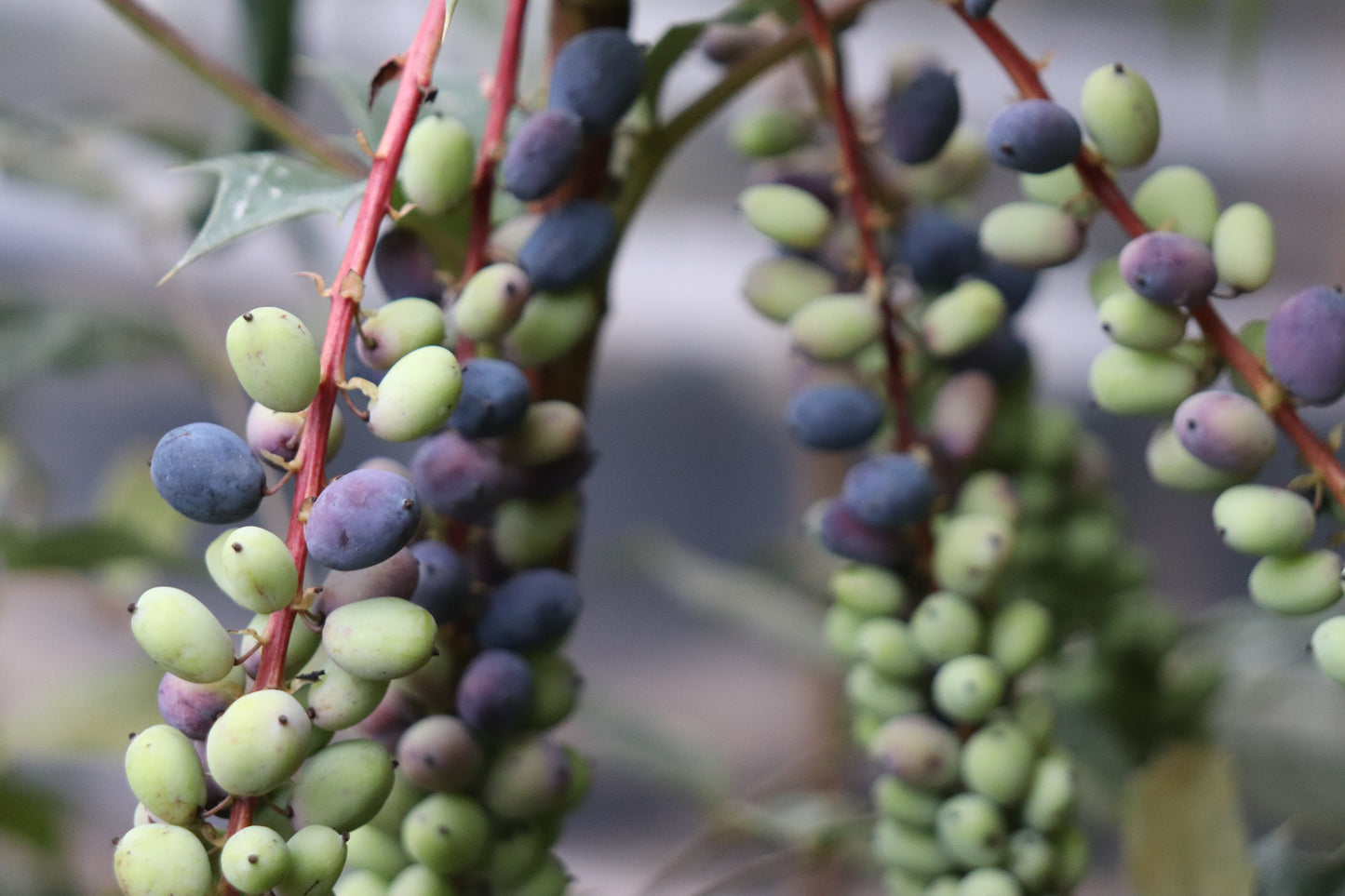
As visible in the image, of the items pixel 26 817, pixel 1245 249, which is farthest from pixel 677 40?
pixel 26 817

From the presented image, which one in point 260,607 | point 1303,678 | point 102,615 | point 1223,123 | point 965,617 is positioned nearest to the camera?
point 260,607

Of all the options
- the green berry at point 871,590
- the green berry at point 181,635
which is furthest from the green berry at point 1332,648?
the green berry at point 181,635

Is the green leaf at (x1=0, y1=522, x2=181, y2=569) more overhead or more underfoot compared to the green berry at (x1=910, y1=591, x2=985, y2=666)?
more overhead

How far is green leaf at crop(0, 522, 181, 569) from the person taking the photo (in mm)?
462

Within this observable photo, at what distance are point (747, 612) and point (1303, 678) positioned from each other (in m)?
0.26

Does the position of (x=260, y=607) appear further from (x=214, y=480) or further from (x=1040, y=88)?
(x=1040, y=88)

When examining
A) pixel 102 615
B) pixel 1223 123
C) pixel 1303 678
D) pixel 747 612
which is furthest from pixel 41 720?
pixel 1223 123

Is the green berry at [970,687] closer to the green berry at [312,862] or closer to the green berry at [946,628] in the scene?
the green berry at [946,628]

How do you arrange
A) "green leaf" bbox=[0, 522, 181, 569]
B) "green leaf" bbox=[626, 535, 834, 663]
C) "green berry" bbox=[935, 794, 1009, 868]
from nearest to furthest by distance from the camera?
"green berry" bbox=[935, 794, 1009, 868]
"green leaf" bbox=[0, 522, 181, 569]
"green leaf" bbox=[626, 535, 834, 663]

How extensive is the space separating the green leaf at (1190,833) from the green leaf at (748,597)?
0.23 meters

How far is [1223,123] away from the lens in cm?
102

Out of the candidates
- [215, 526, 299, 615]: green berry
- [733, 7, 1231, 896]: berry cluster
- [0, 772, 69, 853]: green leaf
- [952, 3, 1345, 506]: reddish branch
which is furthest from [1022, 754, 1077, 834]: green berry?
[0, 772, 69, 853]: green leaf

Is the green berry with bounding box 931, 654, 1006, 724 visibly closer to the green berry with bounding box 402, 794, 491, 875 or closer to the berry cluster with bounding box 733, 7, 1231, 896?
the berry cluster with bounding box 733, 7, 1231, 896

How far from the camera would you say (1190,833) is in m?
0.35
